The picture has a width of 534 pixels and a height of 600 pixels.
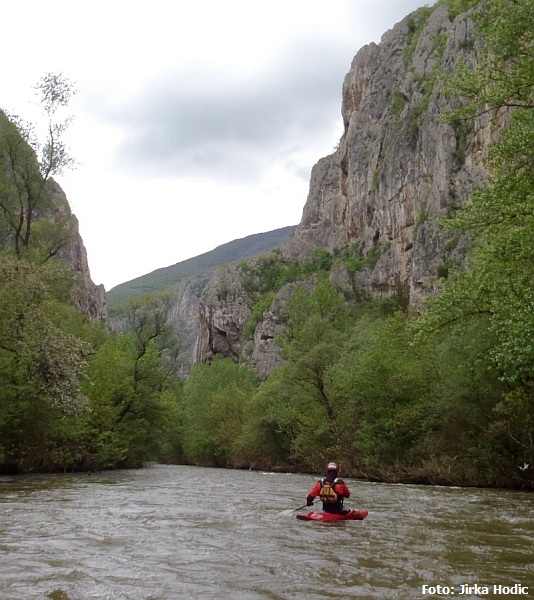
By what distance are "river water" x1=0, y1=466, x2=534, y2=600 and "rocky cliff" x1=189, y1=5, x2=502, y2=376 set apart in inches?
1775

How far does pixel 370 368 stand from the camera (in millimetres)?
32594

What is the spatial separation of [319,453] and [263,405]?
1012 centimetres

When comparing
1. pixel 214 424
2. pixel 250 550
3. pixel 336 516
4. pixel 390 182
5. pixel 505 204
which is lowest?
pixel 214 424

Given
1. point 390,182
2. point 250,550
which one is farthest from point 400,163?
point 250,550

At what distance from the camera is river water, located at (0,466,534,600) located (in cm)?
723

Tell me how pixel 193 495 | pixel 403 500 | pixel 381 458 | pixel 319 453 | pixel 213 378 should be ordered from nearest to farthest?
pixel 403 500 → pixel 193 495 → pixel 381 458 → pixel 319 453 → pixel 213 378

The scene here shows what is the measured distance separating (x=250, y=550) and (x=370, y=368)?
2337 centimetres

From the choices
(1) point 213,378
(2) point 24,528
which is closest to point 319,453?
(2) point 24,528

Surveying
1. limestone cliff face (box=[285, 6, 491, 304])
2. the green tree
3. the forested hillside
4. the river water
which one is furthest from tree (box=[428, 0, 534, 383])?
the green tree

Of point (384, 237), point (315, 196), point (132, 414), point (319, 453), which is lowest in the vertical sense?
point (319, 453)

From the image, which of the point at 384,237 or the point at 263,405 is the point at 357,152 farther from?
the point at 263,405

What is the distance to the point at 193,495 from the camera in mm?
20672

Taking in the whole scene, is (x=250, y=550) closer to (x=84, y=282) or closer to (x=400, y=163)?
(x=400, y=163)

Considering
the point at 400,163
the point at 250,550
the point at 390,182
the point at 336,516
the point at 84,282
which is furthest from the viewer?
the point at 84,282
